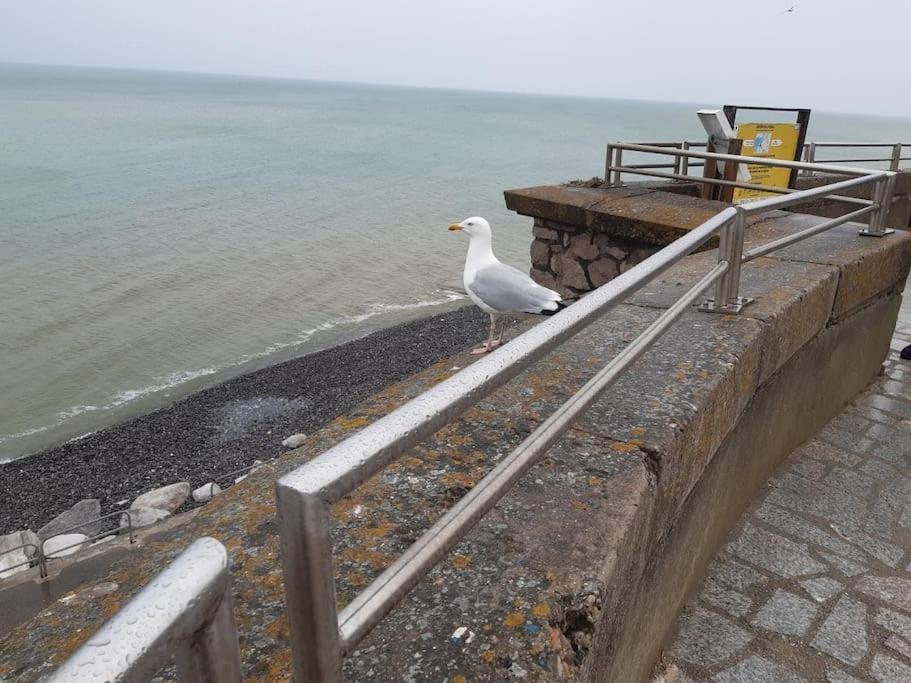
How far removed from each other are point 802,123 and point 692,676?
7.21m

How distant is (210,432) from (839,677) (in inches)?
440

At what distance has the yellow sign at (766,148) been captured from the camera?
7.12m

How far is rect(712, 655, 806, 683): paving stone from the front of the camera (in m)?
2.43

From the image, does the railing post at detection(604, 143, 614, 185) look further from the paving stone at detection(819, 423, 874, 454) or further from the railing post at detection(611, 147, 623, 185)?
the paving stone at detection(819, 423, 874, 454)

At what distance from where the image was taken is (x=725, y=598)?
2832mm

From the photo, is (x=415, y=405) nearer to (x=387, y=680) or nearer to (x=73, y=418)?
(x=387, y=680)

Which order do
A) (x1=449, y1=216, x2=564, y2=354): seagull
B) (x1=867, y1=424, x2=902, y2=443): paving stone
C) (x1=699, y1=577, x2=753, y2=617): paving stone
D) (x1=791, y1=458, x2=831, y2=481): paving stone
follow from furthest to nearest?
(x1=867, y1=424, x2=902, y2=443): paving stone → (x1=449, y1=216, x2=564, y2=354): seagull → (x1=791, y1=458, x2=831, y2=481): paving stone → (x1=699, y1=577, x2=753, y2=617): paving stone

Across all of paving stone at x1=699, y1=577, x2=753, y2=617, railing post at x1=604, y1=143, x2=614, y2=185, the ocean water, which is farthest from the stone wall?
the ocean water

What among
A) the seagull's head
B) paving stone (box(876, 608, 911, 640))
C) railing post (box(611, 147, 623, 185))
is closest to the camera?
paving stone (box(876, 608, 911, 640))

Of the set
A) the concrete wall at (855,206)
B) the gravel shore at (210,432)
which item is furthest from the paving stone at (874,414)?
the gravel shore at (210,432)

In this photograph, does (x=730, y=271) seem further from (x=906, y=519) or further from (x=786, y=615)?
(x=906, y=519)

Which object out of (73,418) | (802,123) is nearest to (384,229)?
(73,418)

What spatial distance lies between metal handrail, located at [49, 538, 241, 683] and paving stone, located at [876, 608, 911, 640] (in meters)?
2.91

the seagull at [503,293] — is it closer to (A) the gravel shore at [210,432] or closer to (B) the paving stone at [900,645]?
(B) the paving stone at [900,645]
